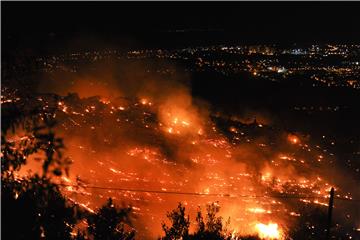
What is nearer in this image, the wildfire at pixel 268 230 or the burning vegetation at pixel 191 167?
the wildfire at pixel 268 230

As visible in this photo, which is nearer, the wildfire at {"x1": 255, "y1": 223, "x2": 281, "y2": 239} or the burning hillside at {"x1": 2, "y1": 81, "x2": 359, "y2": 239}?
the wildfire at {"x1": 255, "y1": 223, "x2": 281, "y2": 239}

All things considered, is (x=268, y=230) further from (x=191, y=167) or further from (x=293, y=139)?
(x=293, y=139)

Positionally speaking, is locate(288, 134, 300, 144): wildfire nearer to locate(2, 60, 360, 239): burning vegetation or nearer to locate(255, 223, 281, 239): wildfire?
locate(2, 60, 360, 239): burning vegetation

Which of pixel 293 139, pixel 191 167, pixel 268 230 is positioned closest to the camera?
pixel 268 230

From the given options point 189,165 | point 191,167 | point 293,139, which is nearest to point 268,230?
point 191,167

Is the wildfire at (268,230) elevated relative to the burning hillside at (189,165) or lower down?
lower down

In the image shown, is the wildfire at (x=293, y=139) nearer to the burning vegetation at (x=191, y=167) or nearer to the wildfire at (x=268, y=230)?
the burning vegetation at (x=191, y=167)

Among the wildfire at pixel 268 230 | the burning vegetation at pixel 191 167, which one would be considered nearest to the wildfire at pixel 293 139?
the burning vegetation at pixel 191 167

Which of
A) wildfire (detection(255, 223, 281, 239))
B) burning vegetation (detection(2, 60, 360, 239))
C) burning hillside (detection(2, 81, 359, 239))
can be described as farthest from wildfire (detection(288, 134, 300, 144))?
wildfire (detection(255, 223, 281, 239))

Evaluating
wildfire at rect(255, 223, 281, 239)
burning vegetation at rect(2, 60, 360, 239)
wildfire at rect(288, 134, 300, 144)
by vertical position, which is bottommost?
wildfire at rect(255, 223, 281, 239)
